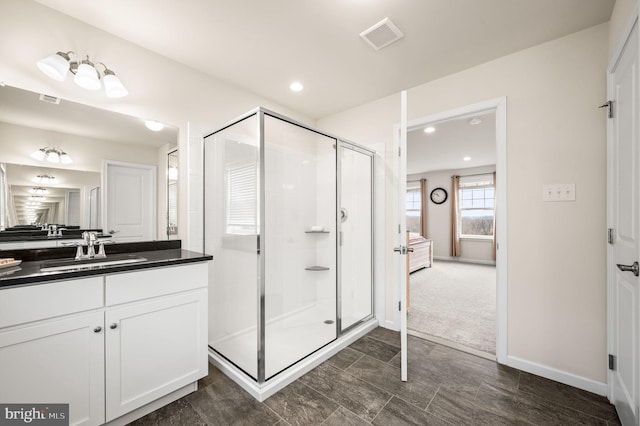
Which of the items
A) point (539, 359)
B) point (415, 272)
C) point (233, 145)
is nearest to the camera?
point (539, 359)

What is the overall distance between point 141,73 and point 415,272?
5.65 meters

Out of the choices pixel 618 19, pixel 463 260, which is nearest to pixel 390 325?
pixel 618 19

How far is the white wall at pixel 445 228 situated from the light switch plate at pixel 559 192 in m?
5.58

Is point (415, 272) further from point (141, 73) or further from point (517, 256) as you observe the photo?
point (141, 73)

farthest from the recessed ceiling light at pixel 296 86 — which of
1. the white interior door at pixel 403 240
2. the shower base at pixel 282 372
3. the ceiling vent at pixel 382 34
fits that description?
the shower base at pixel 282 372

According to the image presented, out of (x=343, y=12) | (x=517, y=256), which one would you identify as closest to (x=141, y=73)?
(x=343, y=12)

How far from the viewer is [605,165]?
1.75m

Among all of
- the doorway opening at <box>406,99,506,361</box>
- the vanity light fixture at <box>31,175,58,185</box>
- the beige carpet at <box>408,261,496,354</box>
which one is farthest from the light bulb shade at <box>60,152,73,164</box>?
the beige carpet at <box>408,261,496,354</box>

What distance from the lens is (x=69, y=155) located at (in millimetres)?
1812

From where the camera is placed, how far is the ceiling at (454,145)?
3.96 m

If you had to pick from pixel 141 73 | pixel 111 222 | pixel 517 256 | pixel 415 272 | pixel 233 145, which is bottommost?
pixel 415 272

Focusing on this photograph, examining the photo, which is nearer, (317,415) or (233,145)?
(317,415)

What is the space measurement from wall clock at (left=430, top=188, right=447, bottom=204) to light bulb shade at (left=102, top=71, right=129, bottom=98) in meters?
7.50

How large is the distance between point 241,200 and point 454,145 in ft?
14.5
